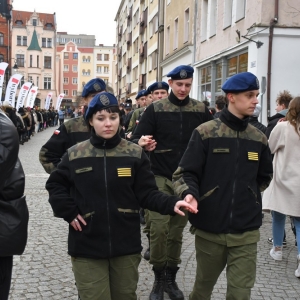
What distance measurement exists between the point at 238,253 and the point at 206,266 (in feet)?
0.94

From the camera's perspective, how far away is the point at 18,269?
17.7 feet

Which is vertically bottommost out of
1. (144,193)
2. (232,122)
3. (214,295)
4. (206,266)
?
(214,295)

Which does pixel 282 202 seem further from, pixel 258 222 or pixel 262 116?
pixel 262 116

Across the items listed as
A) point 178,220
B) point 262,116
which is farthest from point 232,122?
point 262,116

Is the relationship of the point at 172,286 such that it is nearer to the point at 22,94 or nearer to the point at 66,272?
the point at 66,272

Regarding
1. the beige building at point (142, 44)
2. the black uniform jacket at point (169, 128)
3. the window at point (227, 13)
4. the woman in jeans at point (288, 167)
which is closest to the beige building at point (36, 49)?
the beige building at point (142, 44)

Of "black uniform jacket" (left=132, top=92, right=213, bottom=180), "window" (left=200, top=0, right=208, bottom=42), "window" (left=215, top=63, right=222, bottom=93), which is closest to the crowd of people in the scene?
"black uniform jacket" (left=132, top=92, right=213, bottom=180)

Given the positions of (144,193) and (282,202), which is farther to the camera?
(282,202)

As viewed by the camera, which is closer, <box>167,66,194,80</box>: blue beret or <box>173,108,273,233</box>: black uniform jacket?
<box>173,108,273,233</box>: black uniform jacket

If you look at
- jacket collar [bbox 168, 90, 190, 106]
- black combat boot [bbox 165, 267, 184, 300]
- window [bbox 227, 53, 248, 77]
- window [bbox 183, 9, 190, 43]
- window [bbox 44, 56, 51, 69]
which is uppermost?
window [bbox 44, 56, 51, 69]

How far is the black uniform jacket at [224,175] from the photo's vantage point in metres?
3.55

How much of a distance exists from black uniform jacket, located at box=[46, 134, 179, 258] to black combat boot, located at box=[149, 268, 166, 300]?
1.36 metres

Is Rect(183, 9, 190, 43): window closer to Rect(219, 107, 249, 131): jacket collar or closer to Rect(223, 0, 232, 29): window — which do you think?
Rect(223, 0, 232, 29): window

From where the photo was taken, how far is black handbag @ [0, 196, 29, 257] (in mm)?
2887
